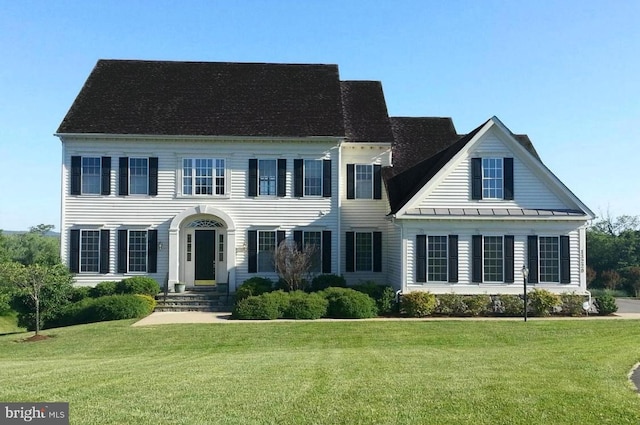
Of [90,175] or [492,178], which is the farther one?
[90,175]

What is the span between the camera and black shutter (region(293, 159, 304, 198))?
23.2 meters

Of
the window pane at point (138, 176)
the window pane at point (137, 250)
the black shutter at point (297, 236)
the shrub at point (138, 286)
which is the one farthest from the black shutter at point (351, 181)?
the shrub at point (138, 286)

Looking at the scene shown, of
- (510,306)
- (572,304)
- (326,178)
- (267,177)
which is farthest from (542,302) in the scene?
(267,177)

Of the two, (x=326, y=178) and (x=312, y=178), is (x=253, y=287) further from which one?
(x=326, y=178)

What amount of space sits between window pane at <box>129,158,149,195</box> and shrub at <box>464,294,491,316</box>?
1432 centimetres

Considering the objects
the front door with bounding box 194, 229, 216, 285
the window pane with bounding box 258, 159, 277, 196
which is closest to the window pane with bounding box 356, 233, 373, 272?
the window pane with bounding box 258, 159, 277, 196

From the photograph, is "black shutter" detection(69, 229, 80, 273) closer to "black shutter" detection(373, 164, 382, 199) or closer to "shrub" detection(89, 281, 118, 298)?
"shrub" detection(89, 281, 118, 298)

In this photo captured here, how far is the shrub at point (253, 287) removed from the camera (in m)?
20.6

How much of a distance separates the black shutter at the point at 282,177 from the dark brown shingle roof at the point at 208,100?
1304mm

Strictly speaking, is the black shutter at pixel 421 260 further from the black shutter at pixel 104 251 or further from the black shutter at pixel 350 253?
the black shutter at pixel 104 251

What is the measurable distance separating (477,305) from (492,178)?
516 cm

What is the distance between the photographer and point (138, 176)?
2281cm

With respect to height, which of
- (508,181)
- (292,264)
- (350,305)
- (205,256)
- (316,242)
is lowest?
(350,305)

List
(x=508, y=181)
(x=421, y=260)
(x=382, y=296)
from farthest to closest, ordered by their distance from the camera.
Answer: (x=508, y=181), (x=421, y=260), (x=382, y=296)
